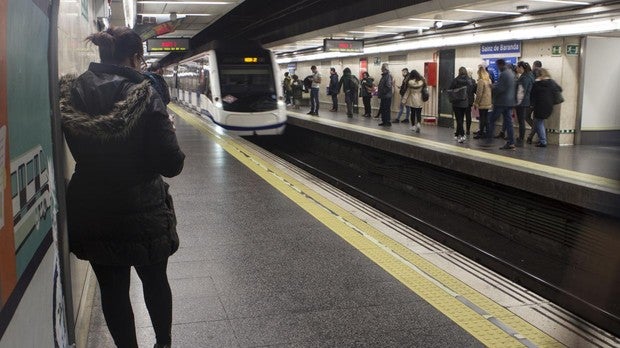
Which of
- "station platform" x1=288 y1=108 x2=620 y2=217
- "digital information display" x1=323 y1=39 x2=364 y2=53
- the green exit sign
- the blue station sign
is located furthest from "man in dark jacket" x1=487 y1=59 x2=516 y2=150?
"digital information display" x1=323 y1=39 x2=364 y2=53

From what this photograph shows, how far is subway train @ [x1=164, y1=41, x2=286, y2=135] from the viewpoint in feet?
47.6

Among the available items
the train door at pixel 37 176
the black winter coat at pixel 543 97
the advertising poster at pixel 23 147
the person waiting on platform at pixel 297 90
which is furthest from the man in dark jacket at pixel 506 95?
the person waiting on platform at pixel 297 90

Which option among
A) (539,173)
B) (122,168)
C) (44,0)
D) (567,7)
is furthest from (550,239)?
(44,0)

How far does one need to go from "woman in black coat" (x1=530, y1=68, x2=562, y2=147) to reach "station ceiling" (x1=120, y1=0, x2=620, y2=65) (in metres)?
1.18

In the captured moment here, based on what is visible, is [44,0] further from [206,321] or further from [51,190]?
[206,321]

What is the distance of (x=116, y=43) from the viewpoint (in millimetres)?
2451

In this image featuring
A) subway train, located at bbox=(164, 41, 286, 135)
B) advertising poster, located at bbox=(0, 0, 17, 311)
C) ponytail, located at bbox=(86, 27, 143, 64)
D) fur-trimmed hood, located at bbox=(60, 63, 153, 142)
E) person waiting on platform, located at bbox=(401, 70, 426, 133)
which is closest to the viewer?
advertising poster, located at bbox=(0, 0, 17, 311)

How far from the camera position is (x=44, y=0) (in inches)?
73.4

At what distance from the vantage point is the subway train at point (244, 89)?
14508 millimetres

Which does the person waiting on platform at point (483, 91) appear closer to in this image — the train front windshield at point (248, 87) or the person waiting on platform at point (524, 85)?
the person waiting on platform at point (524, 85)

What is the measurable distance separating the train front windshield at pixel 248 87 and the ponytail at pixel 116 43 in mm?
12093

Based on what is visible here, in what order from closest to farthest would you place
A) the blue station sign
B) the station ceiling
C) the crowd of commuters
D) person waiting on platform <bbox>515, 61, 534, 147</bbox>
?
1. the station ceiling
2. the crowd of commuters
3. person waiting on platform <bbox>515, 61, 534, 147</bbox>
4. the blue station sign

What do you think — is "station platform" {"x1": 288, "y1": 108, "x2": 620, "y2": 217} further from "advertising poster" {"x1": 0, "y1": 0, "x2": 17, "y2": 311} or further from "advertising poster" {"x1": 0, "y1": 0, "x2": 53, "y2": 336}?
"advertising poster" {"x1": 0, "y1": 0, "x2": 17, "y2": 311}

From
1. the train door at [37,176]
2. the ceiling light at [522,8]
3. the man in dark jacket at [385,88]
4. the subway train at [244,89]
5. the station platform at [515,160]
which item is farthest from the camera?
the man in dark jacket at [385,88]
